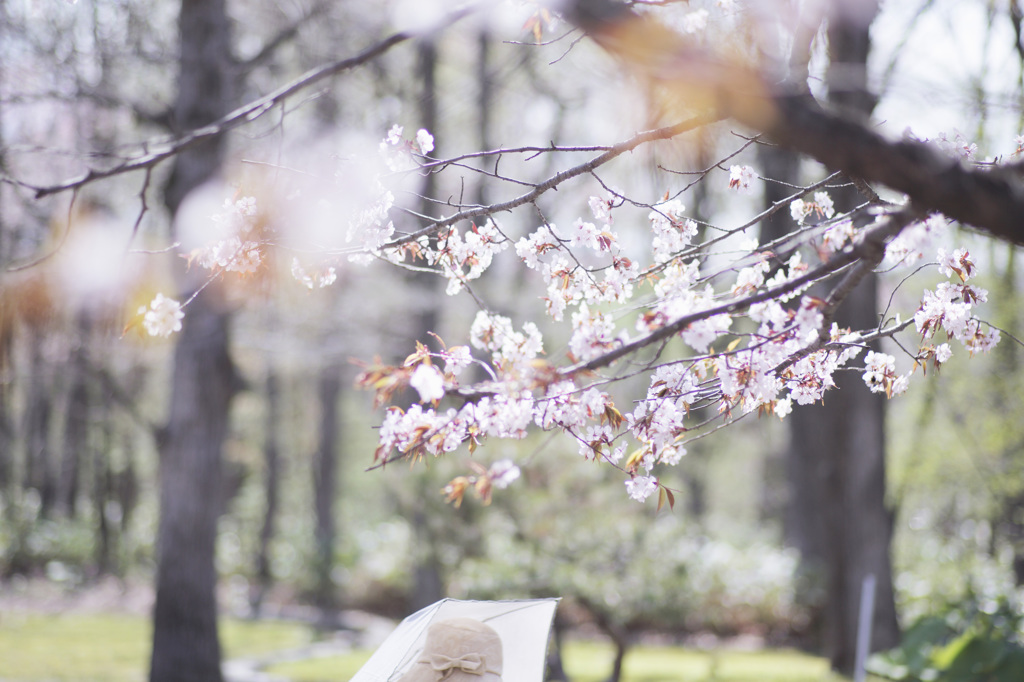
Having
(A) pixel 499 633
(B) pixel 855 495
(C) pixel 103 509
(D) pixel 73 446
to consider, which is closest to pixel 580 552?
(B) pixel 855 495

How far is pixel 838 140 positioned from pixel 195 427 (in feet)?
18.9

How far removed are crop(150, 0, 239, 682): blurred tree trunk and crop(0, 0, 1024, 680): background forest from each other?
2 centimetres

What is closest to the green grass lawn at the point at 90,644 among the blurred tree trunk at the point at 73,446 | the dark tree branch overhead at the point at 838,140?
the blurred tree trunk at the point at 73,446

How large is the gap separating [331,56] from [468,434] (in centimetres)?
509

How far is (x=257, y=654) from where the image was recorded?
8.70m

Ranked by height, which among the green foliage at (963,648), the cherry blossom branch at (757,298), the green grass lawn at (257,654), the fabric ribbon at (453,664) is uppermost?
the cherry blossom branch at (757,298)

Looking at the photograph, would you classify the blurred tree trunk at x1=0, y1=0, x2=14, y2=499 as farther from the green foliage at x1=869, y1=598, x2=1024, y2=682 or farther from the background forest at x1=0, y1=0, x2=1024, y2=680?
the green foliage at x1=869, y1=598, x2=1024, y2=682

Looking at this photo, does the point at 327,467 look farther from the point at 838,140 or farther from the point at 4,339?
the point at 838,140

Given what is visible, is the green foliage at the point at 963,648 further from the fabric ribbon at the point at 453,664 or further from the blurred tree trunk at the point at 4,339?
the blurred tree trunk at the point at 4,339

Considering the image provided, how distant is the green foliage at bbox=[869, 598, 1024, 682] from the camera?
16.7ft

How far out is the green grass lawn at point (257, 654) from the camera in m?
7.09

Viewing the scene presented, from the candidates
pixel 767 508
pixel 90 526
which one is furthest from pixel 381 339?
pixel 767 508

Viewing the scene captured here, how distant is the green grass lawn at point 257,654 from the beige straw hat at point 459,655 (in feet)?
13.1

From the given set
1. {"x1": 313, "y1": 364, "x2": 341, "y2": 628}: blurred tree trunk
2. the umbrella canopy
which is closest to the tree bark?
the umbrella canopy
